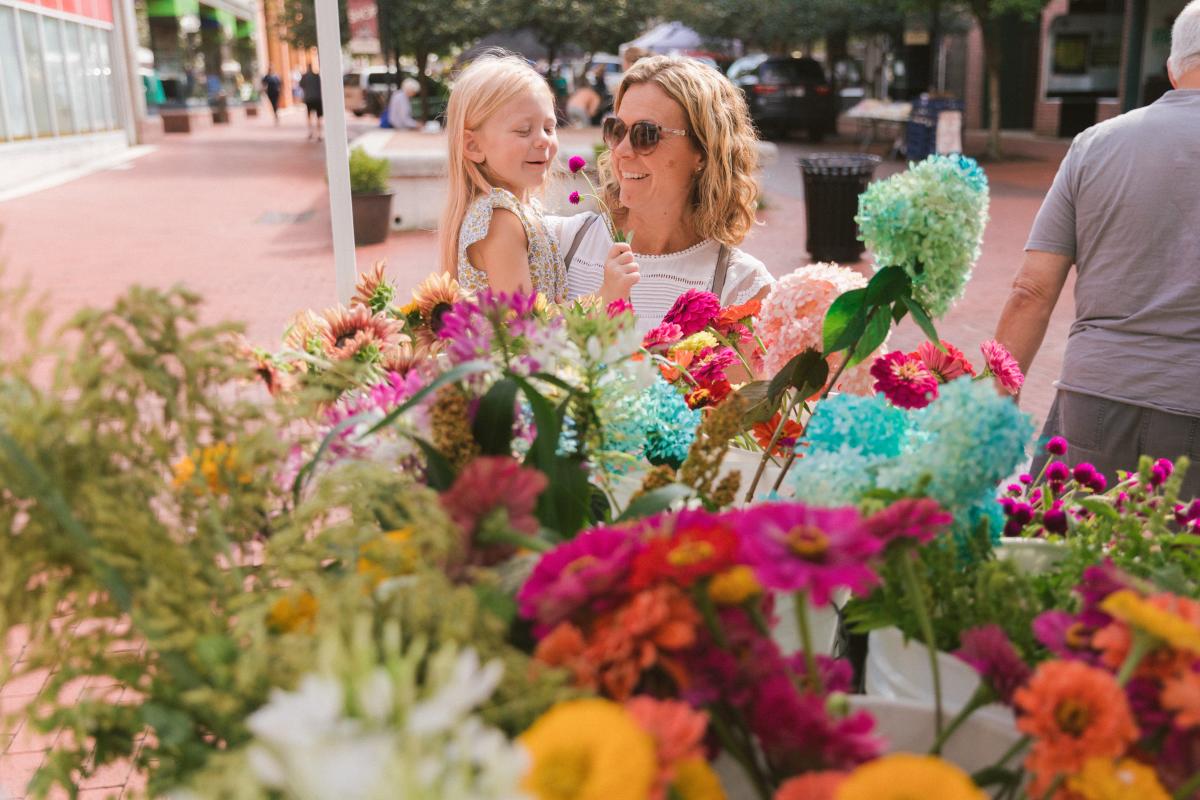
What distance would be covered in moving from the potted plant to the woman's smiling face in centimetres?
959

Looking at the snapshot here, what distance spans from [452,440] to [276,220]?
14.9 m

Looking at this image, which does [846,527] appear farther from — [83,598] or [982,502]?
[83,598]

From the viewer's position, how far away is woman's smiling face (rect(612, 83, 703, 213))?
2826 millimetres

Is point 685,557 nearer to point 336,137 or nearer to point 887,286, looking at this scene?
point 887,286

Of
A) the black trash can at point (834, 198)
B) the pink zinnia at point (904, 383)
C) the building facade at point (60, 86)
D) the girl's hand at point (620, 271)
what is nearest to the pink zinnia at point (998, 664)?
the pink zinnia at point (904, 383)

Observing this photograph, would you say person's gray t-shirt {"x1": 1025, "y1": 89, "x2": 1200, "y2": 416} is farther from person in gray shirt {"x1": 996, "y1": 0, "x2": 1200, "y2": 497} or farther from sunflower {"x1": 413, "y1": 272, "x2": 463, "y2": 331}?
sunflower {"x1": 413, "y1": 272, "x2": 463, "y2": 331}

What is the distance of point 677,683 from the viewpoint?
0.73 metres

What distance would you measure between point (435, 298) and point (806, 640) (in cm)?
88

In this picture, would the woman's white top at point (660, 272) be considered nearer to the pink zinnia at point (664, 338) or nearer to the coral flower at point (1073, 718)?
the pink zinnia at point (664, 338)

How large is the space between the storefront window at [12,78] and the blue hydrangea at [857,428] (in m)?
19.2

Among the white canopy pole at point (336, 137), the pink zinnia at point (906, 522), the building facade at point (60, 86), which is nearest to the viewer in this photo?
the pink zinnia at point (906, 522)

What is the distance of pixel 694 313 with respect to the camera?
6.09 feet

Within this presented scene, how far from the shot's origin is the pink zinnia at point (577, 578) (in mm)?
693

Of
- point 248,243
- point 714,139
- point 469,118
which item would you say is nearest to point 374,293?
point 469,118
